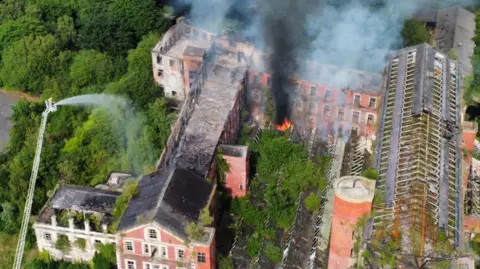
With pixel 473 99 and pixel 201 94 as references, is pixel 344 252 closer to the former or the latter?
pixel 201 94

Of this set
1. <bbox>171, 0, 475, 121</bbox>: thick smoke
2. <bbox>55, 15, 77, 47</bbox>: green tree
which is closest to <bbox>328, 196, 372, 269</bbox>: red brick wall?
<bbox>171, 0, 475, 121</bbox>: thick smoke

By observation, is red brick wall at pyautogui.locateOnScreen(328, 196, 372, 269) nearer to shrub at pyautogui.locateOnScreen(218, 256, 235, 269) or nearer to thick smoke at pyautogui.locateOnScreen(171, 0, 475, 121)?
shrub at pyautogui.locateOnScreen(218, 256, 235, 269)

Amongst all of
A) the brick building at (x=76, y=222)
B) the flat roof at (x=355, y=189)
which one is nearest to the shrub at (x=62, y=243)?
the brick building at (x=76, y=222)

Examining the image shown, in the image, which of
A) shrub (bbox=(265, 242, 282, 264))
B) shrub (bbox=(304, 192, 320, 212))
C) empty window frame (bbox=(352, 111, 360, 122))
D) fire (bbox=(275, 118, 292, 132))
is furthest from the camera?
fire (bbox=(275, 118, 292, 132))

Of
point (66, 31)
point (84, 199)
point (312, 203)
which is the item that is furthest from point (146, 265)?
point (66, 31)

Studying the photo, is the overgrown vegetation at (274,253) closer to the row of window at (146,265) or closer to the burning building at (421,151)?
the row of window at (146,265)

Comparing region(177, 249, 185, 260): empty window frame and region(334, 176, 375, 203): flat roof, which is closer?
region(334, 176, 375, 203): flat roof
